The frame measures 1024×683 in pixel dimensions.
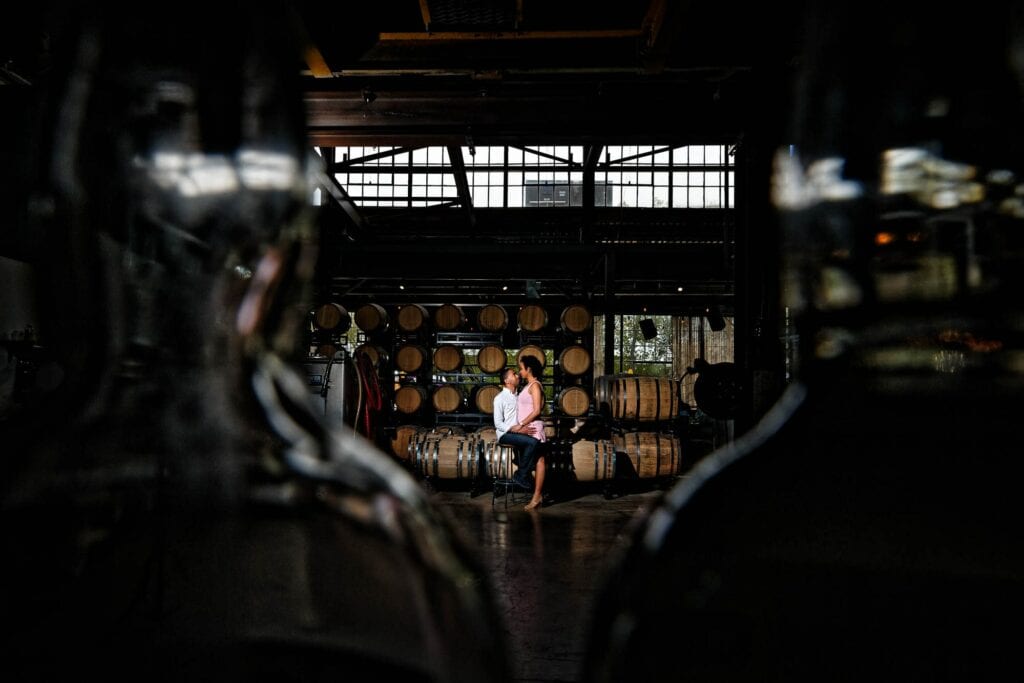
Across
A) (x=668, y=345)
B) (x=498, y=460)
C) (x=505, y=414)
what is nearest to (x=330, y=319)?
(x=505, y=414)


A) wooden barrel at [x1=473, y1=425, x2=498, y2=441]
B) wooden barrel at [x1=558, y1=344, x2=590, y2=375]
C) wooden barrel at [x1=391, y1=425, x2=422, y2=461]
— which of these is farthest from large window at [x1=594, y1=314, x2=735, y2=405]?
wooden barrel at [x1=473, y1=425, x2=498, y2=441]

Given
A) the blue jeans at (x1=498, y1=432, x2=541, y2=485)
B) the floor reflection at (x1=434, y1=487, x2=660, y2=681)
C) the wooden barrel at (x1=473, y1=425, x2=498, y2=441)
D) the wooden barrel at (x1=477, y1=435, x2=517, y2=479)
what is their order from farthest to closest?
the wooden barrel at (x1=473, y1=425, x2=498, y2=441) < the wooden barrel at (x1=477, y1=435, x2=517, y2=479) < the blue jeans at (x1=498, y1=432, x2=541, y2=485) < the floor reflection at (x1=434, y1=487, x2=660, y2=681)

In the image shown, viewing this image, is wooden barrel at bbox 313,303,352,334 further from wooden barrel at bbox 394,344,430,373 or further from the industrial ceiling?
the industrial ceiling

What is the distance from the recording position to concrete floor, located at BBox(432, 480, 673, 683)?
361 centimetres

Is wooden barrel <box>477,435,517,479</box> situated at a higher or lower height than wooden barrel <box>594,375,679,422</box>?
lower

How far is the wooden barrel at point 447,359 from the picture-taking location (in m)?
12.5

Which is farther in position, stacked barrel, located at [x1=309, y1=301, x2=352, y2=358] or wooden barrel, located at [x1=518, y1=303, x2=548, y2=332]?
wooden barrel, located at [x1=518, y1=303, x2=548, y2=332]

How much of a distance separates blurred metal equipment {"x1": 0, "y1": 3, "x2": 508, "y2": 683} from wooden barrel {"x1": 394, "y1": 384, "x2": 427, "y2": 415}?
11.9m

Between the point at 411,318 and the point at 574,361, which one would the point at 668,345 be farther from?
the point at 411,318

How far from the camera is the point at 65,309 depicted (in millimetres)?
315

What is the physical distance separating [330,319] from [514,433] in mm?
4577

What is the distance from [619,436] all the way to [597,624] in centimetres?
1036

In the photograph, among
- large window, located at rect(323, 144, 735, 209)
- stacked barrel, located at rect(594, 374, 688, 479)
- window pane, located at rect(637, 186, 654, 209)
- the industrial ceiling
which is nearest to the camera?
the industrial ceiling

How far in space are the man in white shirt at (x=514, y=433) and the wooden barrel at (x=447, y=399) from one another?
278 cm
